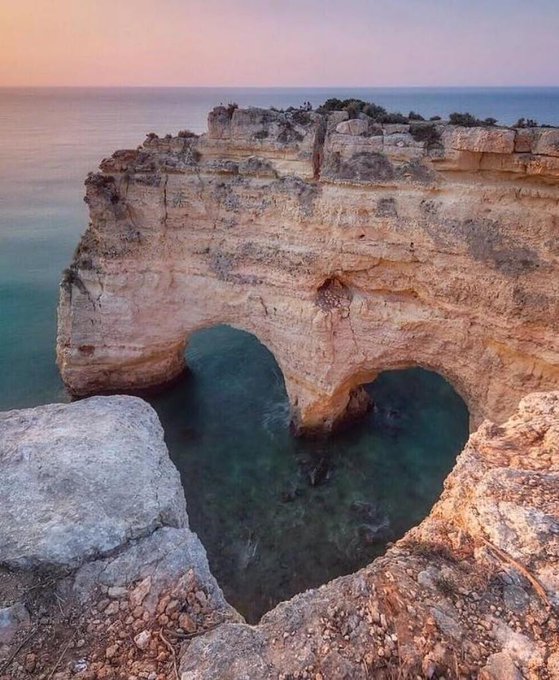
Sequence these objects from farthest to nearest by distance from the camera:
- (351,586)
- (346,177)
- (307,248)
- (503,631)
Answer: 1. (307,248)
2. (346,177)
3. (351,586)
4. (503,631)

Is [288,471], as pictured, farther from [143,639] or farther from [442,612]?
[442,612]

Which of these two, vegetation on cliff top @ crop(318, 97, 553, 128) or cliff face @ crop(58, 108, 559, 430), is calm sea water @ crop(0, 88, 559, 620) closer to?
cliff face @ crop(58, 108, 559, 430)

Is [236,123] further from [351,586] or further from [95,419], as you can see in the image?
[351,586]

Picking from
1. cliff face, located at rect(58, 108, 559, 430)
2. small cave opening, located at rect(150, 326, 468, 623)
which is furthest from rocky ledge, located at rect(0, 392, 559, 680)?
small cave opening, located at rect(150, 326, 468, 623)

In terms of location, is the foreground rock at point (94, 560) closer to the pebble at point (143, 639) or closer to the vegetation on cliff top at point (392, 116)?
the pebble at point (143, 639)

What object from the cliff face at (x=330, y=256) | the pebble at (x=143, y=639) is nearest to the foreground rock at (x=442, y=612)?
the pebble at (x=143, y=639)

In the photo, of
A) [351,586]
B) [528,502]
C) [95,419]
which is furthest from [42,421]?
[528,502]
